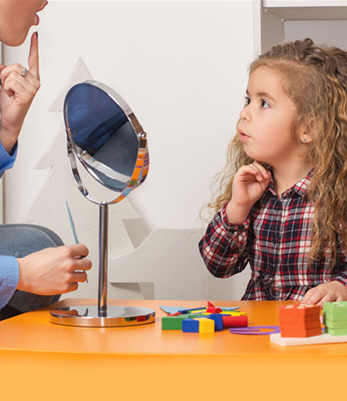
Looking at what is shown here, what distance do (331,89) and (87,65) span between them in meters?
0.84

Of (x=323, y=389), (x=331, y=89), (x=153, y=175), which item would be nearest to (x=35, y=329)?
(x=323, y=389)

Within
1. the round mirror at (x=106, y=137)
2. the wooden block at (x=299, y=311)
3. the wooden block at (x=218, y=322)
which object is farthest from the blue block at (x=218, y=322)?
the round mirror at (x=106, y=137)

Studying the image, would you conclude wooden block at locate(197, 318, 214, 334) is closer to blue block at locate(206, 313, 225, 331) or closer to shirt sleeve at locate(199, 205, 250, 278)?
blue block at locate(206, 313, 225, 331)

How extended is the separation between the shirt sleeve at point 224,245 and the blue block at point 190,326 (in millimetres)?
554

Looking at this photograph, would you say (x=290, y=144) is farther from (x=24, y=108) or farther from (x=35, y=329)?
(x=35, y=329)

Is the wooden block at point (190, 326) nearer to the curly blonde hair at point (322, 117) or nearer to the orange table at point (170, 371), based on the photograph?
the orange table at point (170, 371)

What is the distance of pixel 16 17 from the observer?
120 centimetres

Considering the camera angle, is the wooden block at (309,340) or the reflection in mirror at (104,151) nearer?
the wooden block at (309,340)

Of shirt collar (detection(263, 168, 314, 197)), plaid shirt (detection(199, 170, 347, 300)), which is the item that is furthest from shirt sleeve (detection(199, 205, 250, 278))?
shirt collar (detection(263, 168, 314, 197))

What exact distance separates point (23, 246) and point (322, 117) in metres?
0.75

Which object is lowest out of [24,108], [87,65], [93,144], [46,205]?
[46,205]

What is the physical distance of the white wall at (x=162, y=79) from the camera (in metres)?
1.72

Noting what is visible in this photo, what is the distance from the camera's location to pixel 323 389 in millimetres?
543

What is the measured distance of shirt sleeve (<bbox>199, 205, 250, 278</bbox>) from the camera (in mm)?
1263
